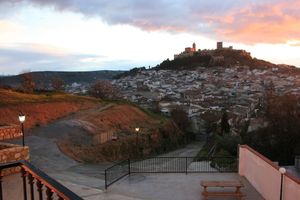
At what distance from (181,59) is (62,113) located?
16307 centimetres

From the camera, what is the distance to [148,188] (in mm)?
12922

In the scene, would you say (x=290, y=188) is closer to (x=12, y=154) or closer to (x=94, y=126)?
(x=12, y=154)

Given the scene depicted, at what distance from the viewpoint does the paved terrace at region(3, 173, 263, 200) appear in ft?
38.4

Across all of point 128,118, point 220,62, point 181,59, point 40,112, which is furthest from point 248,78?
point 40,112

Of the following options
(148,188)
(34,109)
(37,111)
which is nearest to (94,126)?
(37,111)

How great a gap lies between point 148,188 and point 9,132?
1051cm

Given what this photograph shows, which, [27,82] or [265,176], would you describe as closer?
[265,176]

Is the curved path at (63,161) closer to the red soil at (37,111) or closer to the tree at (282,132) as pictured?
the red soil at (37,111)

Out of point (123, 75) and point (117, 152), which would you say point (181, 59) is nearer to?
point (123, 75)

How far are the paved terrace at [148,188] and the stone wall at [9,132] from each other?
21.2 ft

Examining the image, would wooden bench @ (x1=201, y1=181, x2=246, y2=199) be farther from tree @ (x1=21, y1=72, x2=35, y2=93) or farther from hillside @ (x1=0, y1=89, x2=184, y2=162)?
tree @ (x1=21, y1=72, x2=35, y2=93)

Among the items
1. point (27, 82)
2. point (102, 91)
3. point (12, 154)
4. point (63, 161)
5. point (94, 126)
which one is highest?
point (27, 82)

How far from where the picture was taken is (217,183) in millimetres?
11773

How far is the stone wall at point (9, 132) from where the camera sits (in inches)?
739
